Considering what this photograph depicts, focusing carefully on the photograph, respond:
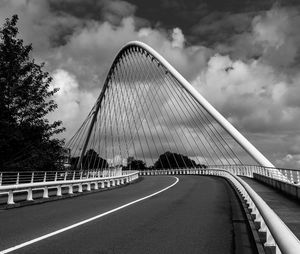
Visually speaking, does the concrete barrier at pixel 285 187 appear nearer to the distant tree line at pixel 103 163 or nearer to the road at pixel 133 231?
the road at pixel 133 231

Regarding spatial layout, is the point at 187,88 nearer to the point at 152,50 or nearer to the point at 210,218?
the point at 152,50

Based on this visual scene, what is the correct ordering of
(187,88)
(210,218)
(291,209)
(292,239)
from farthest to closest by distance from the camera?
(187,88) → (291,209) → (210,218) → (292,239)

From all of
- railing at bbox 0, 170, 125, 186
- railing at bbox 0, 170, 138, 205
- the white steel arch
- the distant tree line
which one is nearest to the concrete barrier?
the white steel arch

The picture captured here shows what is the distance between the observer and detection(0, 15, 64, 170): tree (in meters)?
48.3

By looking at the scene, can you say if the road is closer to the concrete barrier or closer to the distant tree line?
the concrete barrier

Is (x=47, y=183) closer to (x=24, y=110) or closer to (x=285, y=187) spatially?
(x=285, y=187)

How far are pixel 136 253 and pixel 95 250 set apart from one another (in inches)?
30.0

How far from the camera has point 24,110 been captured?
1984 inches

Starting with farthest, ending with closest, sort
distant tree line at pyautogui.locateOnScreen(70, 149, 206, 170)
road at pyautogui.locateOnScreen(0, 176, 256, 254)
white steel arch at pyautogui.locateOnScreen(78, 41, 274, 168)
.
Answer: distant tree line at pyautogui.locateOnScreen(70, 149, 206, 170), white steel arch at pyautogui.locateOnScreen(78, 41, 274, 168), road at pyautogui.locateOnScreen(0, 176, 256, 254)

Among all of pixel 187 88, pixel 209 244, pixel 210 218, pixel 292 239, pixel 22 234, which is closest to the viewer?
pixel 292 239

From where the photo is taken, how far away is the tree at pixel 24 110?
48.3 m

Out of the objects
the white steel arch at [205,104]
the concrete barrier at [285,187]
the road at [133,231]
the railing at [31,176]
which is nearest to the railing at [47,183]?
the railing at [31,176]

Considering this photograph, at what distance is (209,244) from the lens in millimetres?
8680

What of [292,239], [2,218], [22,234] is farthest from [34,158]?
[292,239]
